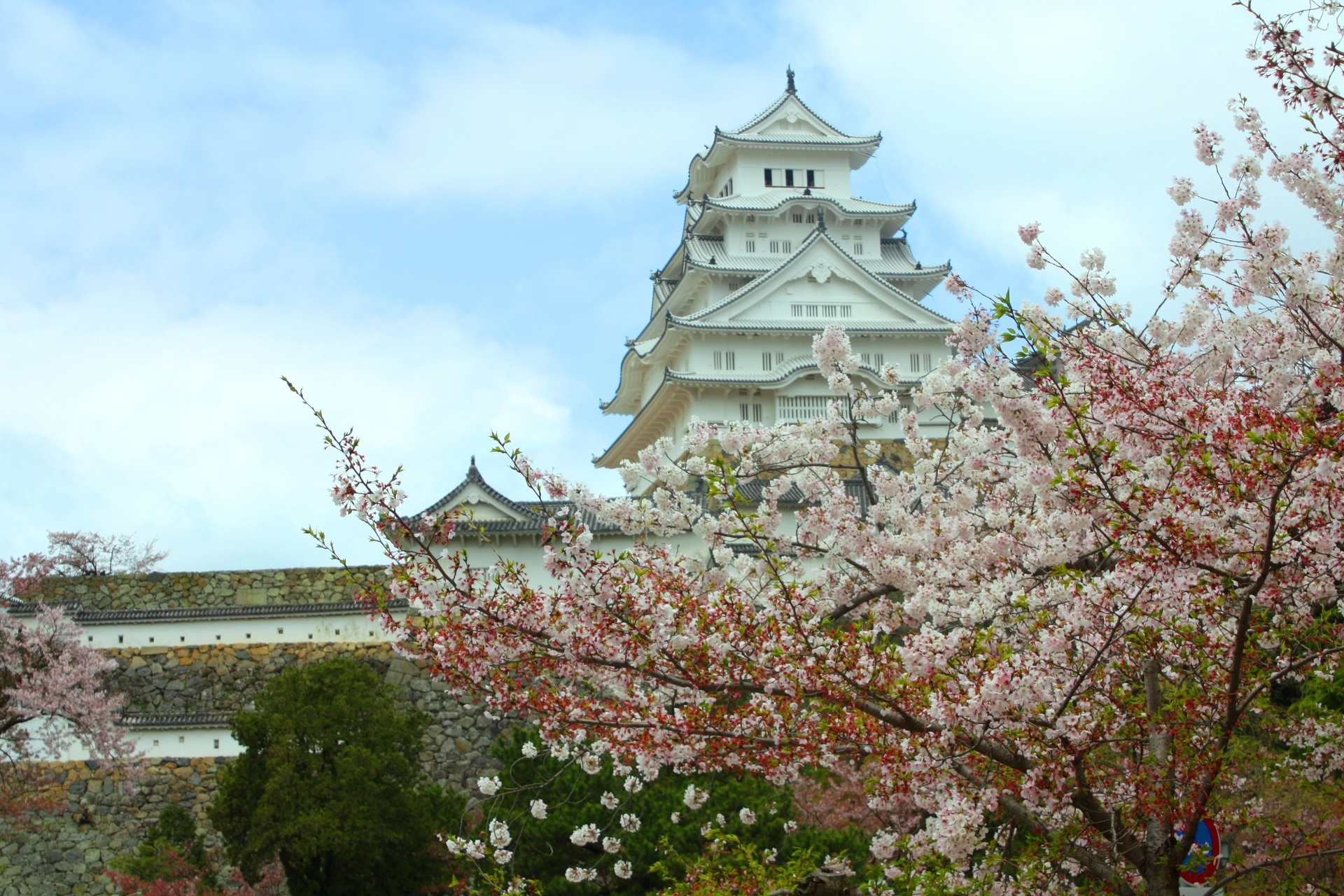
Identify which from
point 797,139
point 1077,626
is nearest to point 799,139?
point 797,139

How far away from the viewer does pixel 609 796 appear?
757cm

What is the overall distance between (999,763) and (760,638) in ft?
4.08

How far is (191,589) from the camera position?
72.9ft

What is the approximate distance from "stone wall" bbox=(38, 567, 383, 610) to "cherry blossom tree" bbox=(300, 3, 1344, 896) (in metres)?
16.5

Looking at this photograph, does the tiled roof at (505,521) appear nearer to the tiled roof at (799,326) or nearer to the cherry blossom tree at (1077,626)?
the tiled roof at (799,326)

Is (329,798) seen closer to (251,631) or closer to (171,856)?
(171,856)

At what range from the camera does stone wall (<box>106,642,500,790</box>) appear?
18.4 meters

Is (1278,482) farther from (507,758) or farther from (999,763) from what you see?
(507,758)

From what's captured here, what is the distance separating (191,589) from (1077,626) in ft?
67.5

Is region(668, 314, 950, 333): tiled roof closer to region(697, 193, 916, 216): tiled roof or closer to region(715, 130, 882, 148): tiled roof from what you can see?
region(697, 193, 916, 216): tiled roof

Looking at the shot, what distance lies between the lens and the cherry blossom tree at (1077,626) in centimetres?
476

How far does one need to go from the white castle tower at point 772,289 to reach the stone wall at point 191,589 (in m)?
10.1

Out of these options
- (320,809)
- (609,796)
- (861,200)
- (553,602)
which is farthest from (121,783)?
(861,200)

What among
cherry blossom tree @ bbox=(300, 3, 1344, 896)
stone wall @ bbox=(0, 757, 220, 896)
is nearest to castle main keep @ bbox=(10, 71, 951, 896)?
stone wall @ bbox=(0, 757, 220, 896)
